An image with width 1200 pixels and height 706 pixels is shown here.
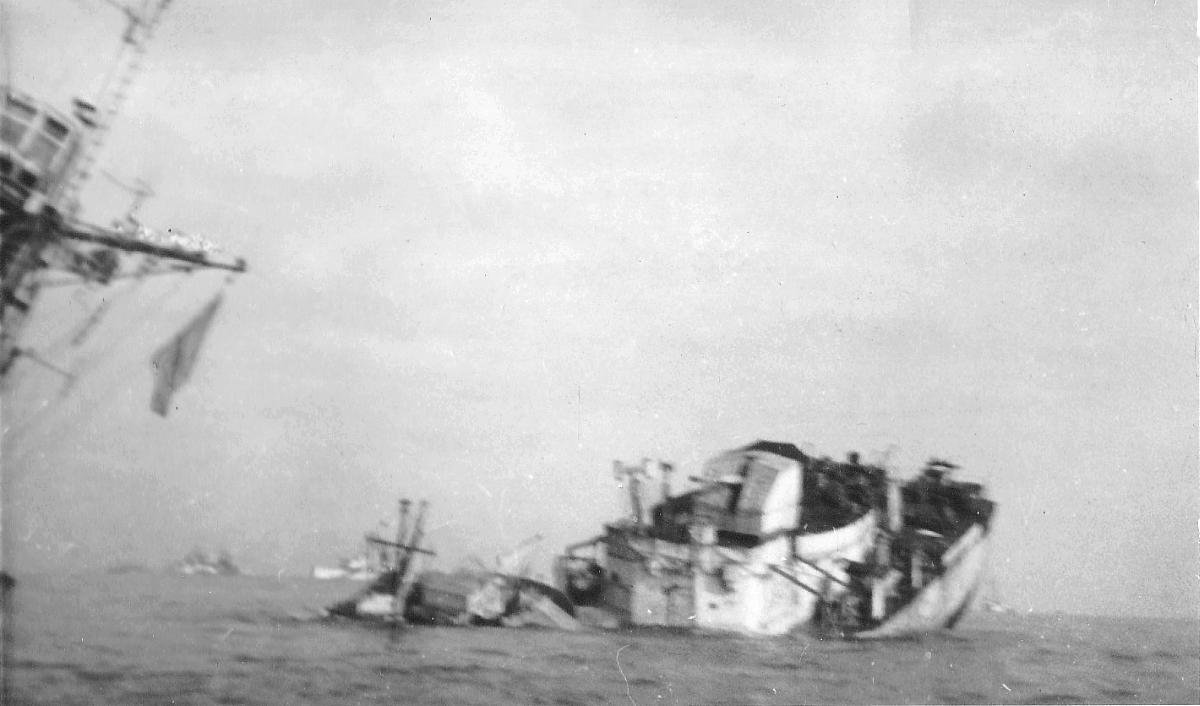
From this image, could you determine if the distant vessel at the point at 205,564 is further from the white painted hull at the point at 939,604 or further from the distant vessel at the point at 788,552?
the white painted hull at the point at 939,604

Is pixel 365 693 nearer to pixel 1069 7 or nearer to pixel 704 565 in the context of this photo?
pixel 704 565

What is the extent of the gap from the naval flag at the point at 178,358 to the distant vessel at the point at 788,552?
3.10 m

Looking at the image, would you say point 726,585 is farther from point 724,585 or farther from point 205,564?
point 205,564

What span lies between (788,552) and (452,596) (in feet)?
10.4

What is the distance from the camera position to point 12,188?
650 centimetres

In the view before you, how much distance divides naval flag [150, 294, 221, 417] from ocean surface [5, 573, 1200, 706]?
128cm

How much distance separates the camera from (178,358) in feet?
22.2

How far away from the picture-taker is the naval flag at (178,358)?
22.0 feet

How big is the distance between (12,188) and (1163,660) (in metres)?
9.25

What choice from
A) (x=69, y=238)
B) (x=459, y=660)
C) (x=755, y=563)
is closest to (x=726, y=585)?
(x=755, y=563)

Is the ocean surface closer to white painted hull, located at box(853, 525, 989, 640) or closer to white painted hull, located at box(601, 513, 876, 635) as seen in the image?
white painted hull, located at box(601, 513, 876, 635)

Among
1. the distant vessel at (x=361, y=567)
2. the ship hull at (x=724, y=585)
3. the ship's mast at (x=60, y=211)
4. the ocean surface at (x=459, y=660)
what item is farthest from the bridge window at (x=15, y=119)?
the ship hull at (x=724, y=585)

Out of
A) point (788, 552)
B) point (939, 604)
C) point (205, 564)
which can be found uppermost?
point (788, 552)

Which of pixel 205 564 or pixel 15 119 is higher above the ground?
pixel 15 119
